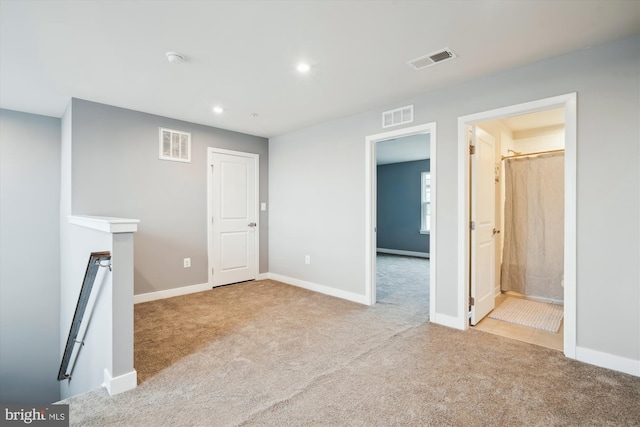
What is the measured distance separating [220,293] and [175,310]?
0.79 m

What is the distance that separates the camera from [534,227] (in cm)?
422

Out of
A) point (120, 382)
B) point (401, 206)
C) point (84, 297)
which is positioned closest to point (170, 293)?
point (84, 297)

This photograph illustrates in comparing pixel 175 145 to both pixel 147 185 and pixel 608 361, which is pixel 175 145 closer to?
pixel 147 185

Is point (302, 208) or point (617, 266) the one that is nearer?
point (617, 266)

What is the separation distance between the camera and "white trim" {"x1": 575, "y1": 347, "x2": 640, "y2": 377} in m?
2.19

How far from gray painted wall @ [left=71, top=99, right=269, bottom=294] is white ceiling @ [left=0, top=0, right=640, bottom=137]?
0.42 m

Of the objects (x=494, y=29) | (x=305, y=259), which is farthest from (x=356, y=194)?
(x=494, y=29)

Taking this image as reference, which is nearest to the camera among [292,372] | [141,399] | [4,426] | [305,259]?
[4,426]

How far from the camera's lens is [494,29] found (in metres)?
2.09

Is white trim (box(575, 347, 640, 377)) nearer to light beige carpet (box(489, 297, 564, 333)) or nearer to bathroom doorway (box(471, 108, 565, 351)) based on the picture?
light beige carpet (box(489, 297, 564, 333))

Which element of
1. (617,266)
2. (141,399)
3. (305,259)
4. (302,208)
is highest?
(302,208)

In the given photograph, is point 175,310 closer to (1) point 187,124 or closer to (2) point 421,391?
(1) point 187,124

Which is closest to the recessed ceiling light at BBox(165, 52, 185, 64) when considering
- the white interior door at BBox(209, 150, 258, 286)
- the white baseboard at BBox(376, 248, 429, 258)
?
the white interior door at BBox(209, 150, 258, 286)

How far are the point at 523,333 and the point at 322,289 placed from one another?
2429mm
